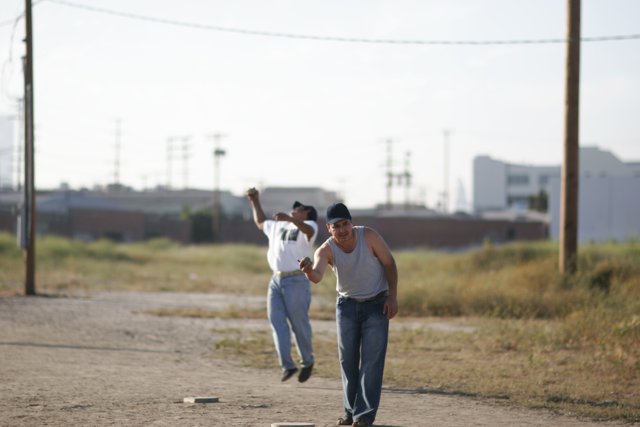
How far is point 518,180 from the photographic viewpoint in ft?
398

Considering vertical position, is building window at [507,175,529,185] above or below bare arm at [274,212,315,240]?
above

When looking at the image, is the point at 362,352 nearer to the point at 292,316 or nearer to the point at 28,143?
the point at 292,316

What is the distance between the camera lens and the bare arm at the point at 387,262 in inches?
352

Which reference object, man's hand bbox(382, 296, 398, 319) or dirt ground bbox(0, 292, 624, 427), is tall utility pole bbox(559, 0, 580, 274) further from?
man's hand bbox(382, 296, 398, 319)

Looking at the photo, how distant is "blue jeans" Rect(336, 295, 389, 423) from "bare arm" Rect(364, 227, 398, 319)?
81 millimetres

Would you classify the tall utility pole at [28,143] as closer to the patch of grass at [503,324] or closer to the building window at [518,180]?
the patch of grass at [503,324]

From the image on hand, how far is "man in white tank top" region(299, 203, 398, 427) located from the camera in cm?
892

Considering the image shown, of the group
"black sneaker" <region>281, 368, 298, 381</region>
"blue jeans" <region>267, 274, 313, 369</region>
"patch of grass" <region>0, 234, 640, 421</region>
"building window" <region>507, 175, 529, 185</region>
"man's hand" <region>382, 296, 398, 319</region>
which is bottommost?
"patch of grass" <region>0, 234, 640, 421</region>

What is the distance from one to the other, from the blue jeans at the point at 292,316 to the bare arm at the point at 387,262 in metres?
2.90

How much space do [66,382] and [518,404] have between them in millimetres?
4828

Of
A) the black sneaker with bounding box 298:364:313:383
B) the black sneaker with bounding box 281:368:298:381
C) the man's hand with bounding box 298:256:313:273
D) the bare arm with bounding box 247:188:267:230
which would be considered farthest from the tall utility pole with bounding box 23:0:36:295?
the man's hand with bounding box 298:256:313:273

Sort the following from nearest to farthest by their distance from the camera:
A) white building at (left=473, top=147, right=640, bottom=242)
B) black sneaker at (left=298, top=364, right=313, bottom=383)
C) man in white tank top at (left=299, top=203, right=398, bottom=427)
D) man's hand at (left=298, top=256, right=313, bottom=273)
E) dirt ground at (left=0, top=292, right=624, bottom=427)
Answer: man's hand at (left=298, top=256, right=313, bottom=273) → man in white tank top at (left=299, top=203, right=398, bottom=427) → dirt ground at (left=0, top=292, right=624, bottom=427) → black sneaker at (left=298, top=364, right=313, bottom=383) → white building at (left=473, top=147, right=640, bottom=242)

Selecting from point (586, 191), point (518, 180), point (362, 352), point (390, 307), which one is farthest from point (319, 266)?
point (518, 180)

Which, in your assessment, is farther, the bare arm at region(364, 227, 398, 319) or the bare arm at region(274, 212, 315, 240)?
the bare arm at region(274, 212, 315, 240)
